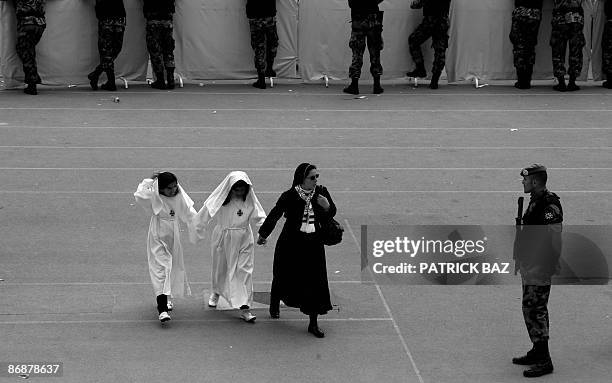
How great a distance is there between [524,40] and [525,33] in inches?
5.8

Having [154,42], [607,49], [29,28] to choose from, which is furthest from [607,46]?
[29,28]

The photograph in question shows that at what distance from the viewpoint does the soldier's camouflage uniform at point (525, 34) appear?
69.3 ft

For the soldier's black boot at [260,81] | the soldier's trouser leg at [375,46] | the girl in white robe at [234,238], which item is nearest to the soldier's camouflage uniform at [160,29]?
the soldier's black boot at [260,81]

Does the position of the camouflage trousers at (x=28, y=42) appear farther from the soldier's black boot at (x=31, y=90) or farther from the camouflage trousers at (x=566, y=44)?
the camouflage trousers at (x=566, y=44)

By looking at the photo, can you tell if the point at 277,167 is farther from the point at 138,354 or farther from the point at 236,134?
the point at 138,354

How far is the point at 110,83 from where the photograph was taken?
69.7ft

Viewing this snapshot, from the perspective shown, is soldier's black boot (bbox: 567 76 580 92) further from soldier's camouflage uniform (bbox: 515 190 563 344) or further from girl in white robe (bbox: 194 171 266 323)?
soldier's camouflage uniform (bbox: 515 190 563 344)

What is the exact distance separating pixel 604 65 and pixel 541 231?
549 inches

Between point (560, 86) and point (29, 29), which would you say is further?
point (560, 86)

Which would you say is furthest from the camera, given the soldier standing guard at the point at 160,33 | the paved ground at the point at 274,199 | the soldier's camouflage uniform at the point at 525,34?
the soldier's camouflage uniform at the point at 525,34

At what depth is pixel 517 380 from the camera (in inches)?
357

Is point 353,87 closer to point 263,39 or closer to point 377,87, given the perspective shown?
point 377,87

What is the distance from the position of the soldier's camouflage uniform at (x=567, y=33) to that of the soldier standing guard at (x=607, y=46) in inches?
22.0

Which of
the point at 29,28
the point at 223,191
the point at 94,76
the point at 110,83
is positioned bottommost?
the point at 110,83
